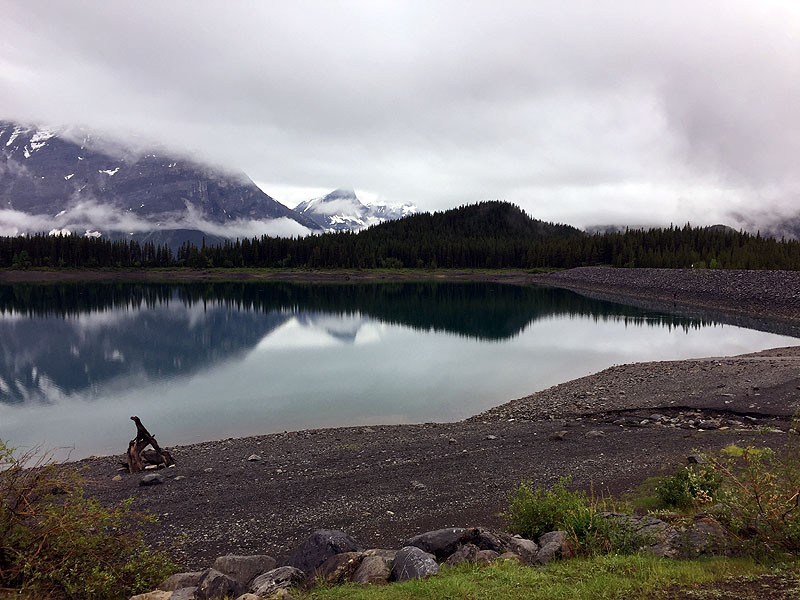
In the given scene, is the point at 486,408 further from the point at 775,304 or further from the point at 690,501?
the point at 775,304

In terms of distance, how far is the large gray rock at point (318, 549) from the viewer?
9.01 m

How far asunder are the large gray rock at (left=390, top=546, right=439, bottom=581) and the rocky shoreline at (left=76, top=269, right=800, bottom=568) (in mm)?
2995

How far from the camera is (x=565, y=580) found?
725 centimetres

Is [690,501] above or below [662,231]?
below

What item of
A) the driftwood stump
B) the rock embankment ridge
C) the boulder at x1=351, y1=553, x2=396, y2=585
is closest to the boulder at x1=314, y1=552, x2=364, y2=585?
the boulder at x1=351, y1=553, x2=396, y2=585

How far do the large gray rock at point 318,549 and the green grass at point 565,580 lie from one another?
110 centimetres

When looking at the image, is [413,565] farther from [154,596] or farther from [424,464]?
[424,464]

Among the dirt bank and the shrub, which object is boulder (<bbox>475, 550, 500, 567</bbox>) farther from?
the shrub

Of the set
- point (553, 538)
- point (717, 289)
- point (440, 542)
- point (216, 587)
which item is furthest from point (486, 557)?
point (717, 289)

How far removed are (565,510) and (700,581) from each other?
3043 millimetres

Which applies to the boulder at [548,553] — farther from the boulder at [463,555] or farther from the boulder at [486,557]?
the boulder at [463,555]

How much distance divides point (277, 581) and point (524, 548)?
4.37m

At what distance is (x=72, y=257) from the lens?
182250 mm

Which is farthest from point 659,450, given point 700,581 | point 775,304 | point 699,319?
point 775,304
